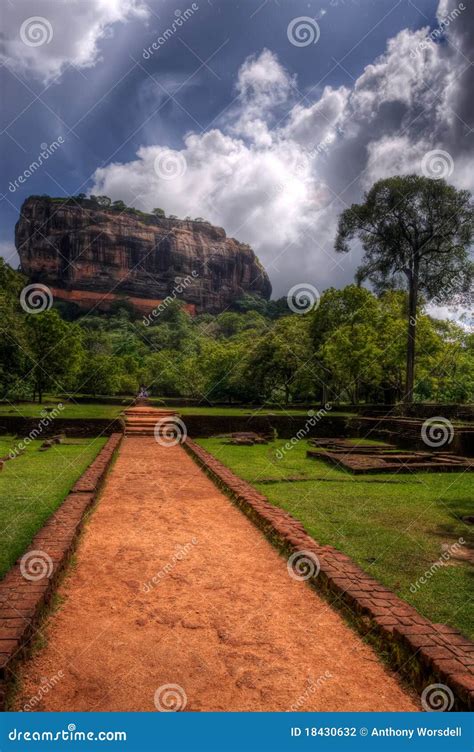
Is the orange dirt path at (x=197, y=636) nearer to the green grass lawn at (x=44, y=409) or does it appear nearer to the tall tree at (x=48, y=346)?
the green grass lawn at (x=44, y=409)

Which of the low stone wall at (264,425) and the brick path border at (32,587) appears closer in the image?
the brick path border at (32,587)

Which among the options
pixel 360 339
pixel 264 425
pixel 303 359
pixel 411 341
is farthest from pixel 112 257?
pixel 264 425

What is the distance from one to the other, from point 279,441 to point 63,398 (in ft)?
74.5

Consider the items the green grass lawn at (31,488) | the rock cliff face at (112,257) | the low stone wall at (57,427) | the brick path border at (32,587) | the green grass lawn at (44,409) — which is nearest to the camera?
the brick path border at (32,587)

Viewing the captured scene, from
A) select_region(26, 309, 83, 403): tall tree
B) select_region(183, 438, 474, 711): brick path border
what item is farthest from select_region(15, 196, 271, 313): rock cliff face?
select_region(183, 438, 474, 711): brick path border

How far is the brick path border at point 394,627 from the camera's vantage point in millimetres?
2525

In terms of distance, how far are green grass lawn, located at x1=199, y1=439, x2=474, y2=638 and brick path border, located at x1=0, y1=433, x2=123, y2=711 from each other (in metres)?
2.68

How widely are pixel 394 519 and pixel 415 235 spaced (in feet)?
67.8

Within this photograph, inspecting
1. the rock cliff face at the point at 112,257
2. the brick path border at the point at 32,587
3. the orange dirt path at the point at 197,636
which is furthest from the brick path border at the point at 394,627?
the rock cliff face at the point at 112,257

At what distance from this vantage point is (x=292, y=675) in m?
2.75

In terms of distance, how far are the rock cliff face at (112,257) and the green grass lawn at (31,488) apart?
289ft

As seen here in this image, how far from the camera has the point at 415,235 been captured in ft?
77.0

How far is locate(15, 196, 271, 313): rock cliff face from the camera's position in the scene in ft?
346

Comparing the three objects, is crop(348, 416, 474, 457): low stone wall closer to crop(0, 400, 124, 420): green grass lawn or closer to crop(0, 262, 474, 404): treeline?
crop(0, 262, 474, 404): treeline
